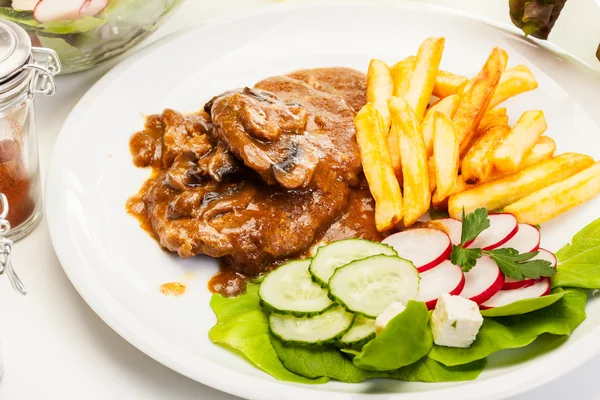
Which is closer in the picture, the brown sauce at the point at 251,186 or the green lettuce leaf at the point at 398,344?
the green lettuce leaf at the point at 398,344

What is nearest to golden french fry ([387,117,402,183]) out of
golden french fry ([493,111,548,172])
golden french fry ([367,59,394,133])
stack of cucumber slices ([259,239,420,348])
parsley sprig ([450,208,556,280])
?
golden french fry ([367,59,394,133])

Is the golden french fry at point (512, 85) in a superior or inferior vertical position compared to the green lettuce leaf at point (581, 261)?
superior

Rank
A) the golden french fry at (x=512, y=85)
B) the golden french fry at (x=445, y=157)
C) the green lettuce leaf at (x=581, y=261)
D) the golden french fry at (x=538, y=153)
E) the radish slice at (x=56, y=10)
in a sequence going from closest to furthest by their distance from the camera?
1. the green lettuce leaf at (x=581, y=261)
2. the golden french fry at (x=445, y=157)
3. the golden french fry at (x=538, y=153)
4. the radish slice at (x=56, y=10)
5. the golden french fry at (x=512, y=85)

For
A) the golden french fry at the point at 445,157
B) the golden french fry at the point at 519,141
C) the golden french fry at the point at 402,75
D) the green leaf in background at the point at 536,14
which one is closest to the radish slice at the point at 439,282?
the golden french fry at the point at 445,157

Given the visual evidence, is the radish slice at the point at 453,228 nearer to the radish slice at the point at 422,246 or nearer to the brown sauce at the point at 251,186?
the radish slice at the point at 422,246

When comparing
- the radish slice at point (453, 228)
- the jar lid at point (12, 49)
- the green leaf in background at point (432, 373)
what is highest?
the jar lid at point (12, 49)

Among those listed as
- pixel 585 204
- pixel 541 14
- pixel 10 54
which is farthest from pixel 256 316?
pixel 541 14

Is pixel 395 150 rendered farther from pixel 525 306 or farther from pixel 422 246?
pixel 525 306
